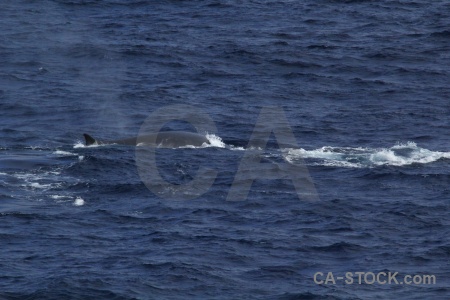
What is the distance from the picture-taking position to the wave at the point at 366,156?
2266 inches

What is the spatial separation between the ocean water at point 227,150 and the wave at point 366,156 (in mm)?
165

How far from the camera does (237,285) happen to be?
41000mm

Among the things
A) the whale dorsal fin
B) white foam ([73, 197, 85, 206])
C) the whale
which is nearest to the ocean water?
white foam ([73, 197, 85, 206])

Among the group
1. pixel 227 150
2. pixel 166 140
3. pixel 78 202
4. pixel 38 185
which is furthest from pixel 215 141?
pixel 78 202

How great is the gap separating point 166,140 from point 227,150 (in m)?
3.62

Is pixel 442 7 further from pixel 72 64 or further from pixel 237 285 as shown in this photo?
pixel 237 285

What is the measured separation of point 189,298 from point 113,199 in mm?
12252

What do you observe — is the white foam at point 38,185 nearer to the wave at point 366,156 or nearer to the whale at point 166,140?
the whale at point 166,140

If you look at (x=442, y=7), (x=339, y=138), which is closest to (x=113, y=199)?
(x=339, y=138)

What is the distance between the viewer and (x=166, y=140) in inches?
2436

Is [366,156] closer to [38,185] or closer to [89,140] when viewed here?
[89,140]

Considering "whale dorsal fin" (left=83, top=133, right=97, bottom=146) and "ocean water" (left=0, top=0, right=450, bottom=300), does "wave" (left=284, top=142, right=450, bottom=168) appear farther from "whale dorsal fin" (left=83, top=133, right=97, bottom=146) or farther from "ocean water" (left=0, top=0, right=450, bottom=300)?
"whale dorsal fin" (left=83, top=133, right=97, bottom=146)

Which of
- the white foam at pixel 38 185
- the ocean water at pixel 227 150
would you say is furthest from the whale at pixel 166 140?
the white foam at pixel 38 185

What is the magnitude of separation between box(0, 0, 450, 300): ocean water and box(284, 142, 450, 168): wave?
0.16m
